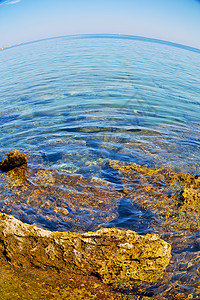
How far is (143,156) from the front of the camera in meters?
7.25

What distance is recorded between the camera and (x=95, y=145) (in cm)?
812

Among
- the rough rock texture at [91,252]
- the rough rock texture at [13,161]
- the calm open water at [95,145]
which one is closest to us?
the rough rock texture at [91,252]

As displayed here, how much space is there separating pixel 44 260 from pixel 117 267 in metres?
1.13

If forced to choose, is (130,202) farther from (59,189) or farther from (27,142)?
(27,142)

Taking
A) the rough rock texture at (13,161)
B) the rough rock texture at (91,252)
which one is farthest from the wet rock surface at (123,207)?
the rough rock texture at (13,161)

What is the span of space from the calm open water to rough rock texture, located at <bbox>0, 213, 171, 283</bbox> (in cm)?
38

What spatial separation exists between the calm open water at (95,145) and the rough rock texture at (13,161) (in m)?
0.45

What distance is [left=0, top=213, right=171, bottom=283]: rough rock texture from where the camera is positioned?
10.3 ft

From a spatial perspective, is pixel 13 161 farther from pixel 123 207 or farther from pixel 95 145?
pixel 123 207

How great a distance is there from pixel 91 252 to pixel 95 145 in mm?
5245

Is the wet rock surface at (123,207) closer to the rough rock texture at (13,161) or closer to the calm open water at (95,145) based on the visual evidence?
the calm open water at (95,145)

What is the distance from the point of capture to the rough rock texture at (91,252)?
124 inches

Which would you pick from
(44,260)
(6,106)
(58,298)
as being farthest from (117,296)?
(6,106)

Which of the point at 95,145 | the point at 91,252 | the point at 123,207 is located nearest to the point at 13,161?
the point at 95,145
